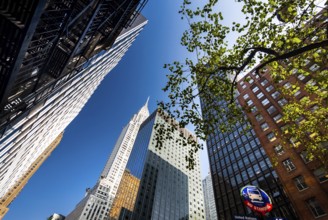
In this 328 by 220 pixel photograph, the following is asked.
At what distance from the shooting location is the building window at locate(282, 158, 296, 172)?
32787 mm

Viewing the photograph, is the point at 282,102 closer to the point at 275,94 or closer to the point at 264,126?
the point at 275,94

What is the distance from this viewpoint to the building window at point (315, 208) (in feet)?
86.3

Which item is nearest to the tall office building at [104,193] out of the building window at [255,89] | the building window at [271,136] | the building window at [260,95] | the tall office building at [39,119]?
the tall office building at [39,119]

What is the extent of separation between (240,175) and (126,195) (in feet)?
258

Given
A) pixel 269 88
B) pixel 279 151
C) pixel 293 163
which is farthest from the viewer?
pixel 269 88

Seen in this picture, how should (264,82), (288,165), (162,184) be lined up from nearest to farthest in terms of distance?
(288,165), (264,82), (162,184)

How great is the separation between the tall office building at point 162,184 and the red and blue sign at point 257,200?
67831 mm

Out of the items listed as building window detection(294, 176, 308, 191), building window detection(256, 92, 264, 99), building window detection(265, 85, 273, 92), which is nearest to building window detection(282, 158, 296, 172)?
building window detection(294, 176, 308, 191)

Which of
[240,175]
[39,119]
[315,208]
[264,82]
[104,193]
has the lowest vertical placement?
[39,119]

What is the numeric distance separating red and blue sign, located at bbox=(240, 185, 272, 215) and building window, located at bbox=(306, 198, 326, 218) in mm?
20180

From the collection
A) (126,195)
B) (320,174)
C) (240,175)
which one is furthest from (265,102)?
(126,195)

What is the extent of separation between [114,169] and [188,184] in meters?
78.6

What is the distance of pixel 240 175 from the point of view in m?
46.2

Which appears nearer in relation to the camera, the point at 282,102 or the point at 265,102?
the point at 282,102
